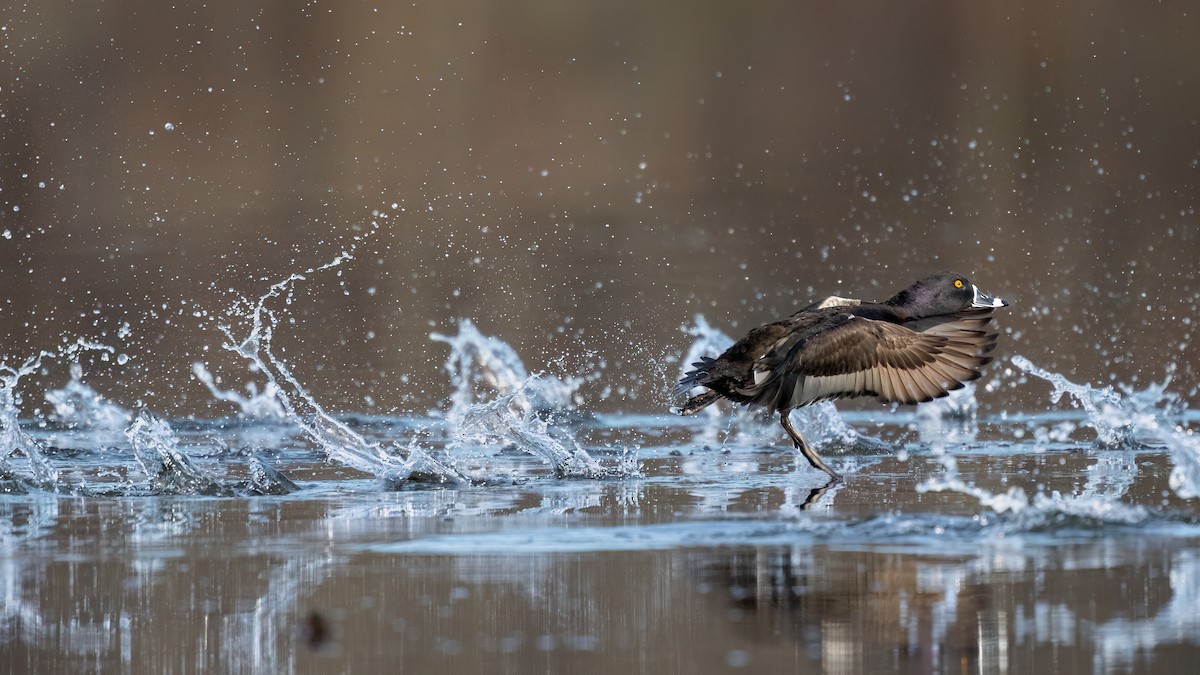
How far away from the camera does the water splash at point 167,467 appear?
7.88 metres

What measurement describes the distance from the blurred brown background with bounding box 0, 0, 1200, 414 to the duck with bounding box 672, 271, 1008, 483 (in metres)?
2.75

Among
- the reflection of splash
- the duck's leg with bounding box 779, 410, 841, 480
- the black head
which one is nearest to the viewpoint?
the reflection of splash

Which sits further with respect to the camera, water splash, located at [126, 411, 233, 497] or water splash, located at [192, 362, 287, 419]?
water splash, located at [192, 362, 287, 419]

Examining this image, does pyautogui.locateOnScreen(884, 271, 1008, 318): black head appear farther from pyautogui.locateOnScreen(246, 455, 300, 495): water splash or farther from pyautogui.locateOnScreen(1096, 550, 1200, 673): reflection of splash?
pyautogui.locateOnScreen(1096, 550, 1200, 673): reflection of splash

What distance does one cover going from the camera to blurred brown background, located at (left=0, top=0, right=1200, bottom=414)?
12.7 metres

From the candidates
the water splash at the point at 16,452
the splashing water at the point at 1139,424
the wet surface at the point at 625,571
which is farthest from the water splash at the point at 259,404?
the splashing water at the point at 1139,424

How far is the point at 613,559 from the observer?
6.13m

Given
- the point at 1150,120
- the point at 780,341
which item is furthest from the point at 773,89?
the point at 780,341

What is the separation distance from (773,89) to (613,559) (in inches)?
725

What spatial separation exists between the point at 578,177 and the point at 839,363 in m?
13.0

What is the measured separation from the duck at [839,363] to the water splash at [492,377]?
7.43 ft

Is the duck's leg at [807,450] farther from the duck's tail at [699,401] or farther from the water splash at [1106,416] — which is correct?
the water splash at [1106,416]

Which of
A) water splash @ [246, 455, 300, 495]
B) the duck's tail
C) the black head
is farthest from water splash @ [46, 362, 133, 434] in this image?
the black head

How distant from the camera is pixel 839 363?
307 inches
